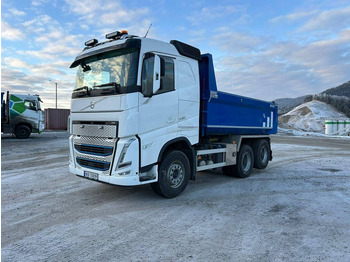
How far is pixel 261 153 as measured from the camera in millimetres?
8703

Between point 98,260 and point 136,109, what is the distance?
251 cm

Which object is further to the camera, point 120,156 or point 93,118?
point 93,118

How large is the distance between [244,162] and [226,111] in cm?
201

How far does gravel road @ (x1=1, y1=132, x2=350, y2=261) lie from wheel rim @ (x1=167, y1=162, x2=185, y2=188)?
331mm

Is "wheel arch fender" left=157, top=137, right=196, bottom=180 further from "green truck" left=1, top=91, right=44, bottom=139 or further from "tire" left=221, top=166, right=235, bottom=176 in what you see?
"green truck" left=1, top=91, right=44, bottom=139

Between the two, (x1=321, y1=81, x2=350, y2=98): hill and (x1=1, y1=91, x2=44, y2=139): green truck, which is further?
(x1=321, y1=81, x2=350, y2=98): hill

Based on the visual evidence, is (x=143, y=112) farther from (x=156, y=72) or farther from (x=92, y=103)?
(x=92, y=103)

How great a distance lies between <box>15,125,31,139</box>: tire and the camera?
61.3ft

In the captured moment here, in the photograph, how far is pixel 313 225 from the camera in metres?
4.20

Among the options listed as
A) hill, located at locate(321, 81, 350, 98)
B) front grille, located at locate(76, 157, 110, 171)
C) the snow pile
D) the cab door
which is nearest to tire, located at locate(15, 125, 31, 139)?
front grille, located at locate(76, 157, 110, 171)

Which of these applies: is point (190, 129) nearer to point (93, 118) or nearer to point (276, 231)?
point (93, 118)

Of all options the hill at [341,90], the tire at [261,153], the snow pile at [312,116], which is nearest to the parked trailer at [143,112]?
the tire at [261,153]

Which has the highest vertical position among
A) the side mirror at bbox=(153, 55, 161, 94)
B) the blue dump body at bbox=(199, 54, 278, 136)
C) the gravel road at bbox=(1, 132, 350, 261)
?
the side mirror at bbox=(153, 55, 161, 94)

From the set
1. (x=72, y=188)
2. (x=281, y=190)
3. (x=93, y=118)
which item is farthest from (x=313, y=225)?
(x=72, y=188)
